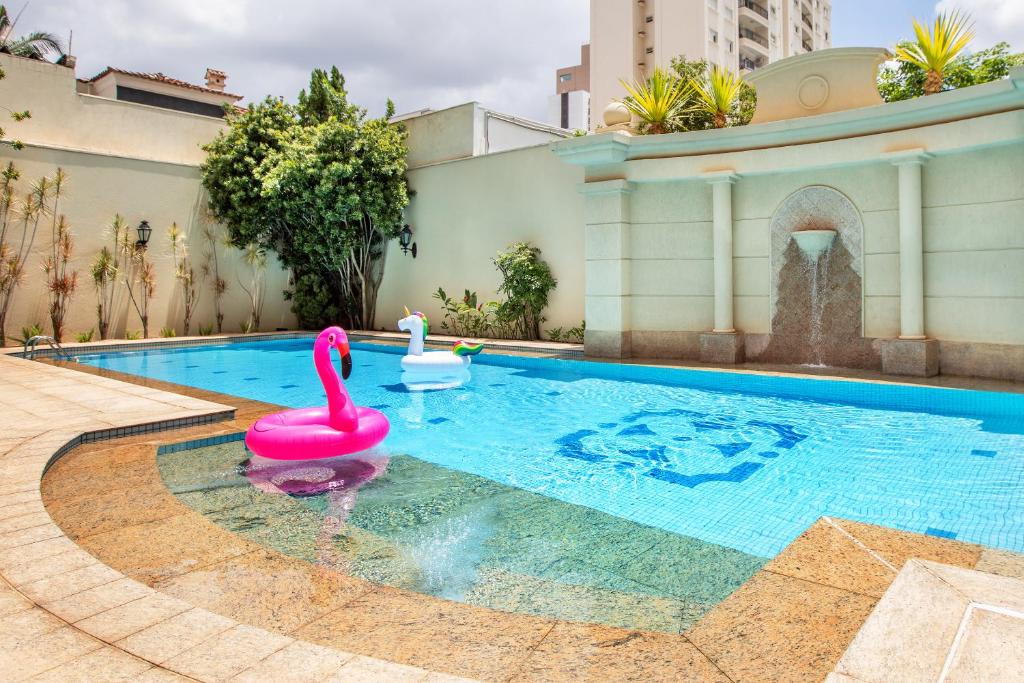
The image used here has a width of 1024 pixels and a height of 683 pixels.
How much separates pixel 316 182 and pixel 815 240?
10338 mm

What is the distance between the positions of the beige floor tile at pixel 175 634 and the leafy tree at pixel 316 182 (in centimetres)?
1303

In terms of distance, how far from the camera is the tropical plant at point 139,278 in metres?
14.4

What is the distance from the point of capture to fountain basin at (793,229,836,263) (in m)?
9.08

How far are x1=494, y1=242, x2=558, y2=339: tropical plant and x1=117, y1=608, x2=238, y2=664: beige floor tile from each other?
35.2 ft

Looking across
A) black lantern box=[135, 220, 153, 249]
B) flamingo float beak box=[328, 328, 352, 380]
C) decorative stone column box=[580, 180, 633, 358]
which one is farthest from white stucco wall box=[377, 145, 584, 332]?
flamingo float beak box=[328, 328, 352, 380]

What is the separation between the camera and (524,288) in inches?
502

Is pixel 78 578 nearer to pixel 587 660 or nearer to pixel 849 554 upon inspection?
pixel 587 660

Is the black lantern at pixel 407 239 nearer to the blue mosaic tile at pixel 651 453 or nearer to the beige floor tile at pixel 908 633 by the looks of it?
the blue mosaic tile at pixel 651 453

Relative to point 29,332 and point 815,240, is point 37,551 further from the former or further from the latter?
point 29,332

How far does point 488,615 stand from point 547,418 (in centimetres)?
457

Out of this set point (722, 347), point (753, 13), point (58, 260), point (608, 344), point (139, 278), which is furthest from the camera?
point (753, 13)

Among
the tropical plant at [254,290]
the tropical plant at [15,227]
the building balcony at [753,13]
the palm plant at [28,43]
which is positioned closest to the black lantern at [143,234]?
the tropical plant at [15,227]

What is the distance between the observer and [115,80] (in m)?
21.2

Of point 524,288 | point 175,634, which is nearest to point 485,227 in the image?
point 524,288
